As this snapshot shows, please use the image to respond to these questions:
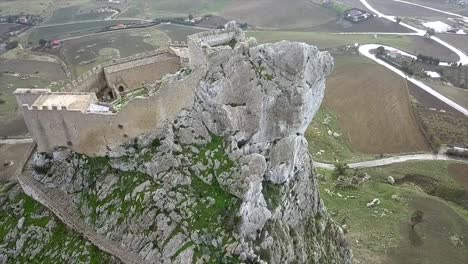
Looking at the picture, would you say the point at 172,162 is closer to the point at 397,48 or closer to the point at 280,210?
the point at 280,210

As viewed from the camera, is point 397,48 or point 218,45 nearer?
point 218,45

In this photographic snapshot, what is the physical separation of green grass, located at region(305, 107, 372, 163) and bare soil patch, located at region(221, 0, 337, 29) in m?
67.4

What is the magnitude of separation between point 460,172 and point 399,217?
1961cm

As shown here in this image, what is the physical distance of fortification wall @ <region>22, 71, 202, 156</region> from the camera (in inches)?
1751

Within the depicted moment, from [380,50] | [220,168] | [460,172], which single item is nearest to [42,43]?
[380,50]

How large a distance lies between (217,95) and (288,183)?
467 inches

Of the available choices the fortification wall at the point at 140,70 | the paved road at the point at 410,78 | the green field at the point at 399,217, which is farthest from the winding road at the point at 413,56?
the fortification wall at the point at 140,70

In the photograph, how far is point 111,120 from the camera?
44.9 metres

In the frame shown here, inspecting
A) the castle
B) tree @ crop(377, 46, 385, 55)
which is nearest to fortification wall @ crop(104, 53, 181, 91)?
the castle

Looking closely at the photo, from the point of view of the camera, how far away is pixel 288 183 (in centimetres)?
4841

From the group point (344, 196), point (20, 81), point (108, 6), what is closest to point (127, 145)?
point (344, 196)

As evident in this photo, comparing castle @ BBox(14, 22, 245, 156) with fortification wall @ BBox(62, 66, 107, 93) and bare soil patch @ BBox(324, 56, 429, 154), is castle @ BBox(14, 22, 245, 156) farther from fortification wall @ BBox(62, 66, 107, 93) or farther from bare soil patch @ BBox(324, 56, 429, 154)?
bare soil patch @ BBox(324, 56, 429, 154)

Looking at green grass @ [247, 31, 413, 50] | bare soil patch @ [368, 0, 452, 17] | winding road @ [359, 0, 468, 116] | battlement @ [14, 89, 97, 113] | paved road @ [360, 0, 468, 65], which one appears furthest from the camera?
bare soil patch @ [368, 0, 452, 17]

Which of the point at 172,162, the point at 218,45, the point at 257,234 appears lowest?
the point at 257,234
